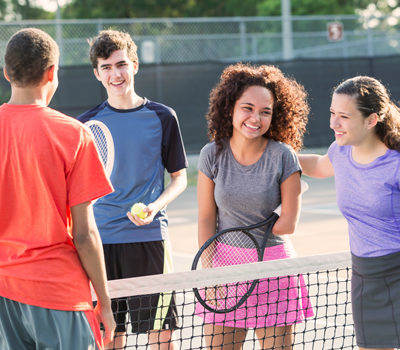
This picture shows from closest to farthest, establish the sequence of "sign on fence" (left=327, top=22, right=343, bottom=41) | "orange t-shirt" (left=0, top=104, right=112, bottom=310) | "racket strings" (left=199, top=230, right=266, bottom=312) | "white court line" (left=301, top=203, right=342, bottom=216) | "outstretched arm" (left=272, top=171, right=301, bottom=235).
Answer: "orange t-shirt" (left=0, top=104, right=112, bottom=310) < "outstretched arm" (left=272, top=171, right=301, bottom=235) < "racket strings" (left=199, top=230, right=266, bottom=312) < "white court line" (left=301, top=203, right=342, bottom=216) < "sign on fence" (left=327, top=22, right=343, bottom=41)

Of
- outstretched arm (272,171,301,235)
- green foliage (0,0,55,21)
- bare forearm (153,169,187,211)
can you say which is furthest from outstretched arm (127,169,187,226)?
green foliage (0,0,55,21)

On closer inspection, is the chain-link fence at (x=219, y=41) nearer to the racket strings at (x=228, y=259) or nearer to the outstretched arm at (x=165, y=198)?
the outstretched arm at (x=165, y=198)

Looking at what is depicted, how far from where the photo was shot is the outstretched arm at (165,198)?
366 centimetres

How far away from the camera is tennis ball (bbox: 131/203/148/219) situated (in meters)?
3.66

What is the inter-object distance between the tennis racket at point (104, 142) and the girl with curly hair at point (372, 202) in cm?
111

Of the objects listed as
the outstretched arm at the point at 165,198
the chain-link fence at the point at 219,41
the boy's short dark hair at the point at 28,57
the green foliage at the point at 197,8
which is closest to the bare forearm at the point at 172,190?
the outstretched arm at the point at 165,198

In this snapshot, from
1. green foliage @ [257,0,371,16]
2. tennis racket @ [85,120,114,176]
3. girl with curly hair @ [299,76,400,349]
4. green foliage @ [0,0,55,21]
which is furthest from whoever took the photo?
green foliage @ [0,0,55,21]

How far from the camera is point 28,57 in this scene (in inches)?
105

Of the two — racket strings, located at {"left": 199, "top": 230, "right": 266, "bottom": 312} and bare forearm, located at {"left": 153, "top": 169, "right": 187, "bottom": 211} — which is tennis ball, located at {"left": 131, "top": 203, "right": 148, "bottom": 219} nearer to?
bare forearm, located at {"left": 153, "top": 169, "right": 187, "bottom": 211}

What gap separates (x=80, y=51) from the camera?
17.4 meters

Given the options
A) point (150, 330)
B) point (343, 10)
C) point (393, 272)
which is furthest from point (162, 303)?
point (343, 10)

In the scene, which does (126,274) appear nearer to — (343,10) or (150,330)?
(150,330)

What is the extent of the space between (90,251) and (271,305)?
1.17 m

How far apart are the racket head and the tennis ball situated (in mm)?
295
